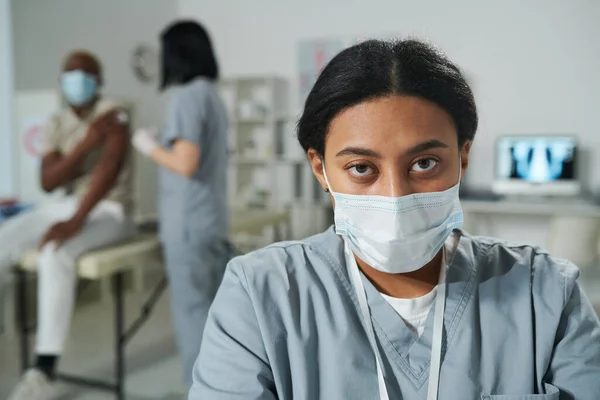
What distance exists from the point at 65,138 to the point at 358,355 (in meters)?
1.80

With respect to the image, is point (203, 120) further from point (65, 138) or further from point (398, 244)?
point (398, 244)

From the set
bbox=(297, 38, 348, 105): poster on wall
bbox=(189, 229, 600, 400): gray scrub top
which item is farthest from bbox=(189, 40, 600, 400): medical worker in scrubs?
bbox=(297, 38, 348, 105): poster on wall

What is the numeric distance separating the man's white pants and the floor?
42cm

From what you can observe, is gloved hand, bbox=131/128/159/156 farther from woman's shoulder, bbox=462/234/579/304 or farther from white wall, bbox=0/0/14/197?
white wall, bbox=0/0/14/197

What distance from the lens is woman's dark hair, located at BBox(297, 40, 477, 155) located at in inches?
28.8

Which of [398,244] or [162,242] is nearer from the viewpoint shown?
[398,244]

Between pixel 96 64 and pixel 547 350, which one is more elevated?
pixel 96 64

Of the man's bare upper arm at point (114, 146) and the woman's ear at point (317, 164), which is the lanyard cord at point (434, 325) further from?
the man's bare upper arm at point (114, 146)

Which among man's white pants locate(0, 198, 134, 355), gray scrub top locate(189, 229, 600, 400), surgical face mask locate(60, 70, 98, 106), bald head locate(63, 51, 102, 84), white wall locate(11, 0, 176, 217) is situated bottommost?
man's white pants locate(0, 198, 134, 355)

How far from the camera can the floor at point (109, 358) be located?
225 centimetres

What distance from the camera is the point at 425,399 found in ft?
2.42

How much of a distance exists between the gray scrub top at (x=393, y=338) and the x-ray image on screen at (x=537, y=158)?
11.1 feet

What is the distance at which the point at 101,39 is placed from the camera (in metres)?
4.17

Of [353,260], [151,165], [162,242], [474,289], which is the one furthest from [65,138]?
[151,165]
